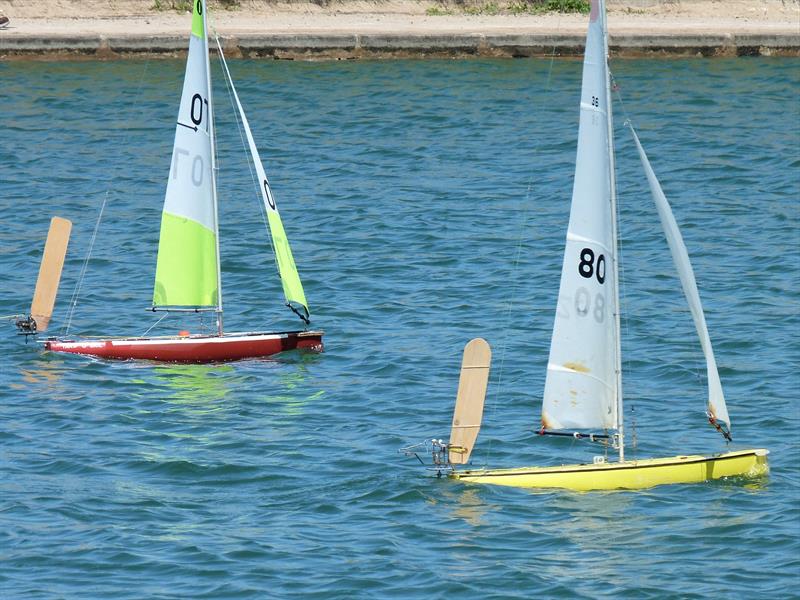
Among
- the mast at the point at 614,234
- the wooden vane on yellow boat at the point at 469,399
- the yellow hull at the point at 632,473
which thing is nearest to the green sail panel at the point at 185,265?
the wooden vane on yellow boat at the point at 469,399

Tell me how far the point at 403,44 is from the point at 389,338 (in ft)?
78.5

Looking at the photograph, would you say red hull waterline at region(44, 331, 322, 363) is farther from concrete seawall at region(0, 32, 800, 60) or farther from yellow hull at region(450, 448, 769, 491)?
concrete seawall at region(0, 32, 800, 60)

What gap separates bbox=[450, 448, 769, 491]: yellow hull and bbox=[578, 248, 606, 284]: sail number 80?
2.30 metres

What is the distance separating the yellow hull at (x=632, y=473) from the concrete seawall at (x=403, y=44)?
30.5 m

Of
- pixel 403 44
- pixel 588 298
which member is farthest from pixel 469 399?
pixel 403 44

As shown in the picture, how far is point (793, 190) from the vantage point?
37.8 metres

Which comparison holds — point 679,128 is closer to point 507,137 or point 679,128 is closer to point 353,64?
point 507,137

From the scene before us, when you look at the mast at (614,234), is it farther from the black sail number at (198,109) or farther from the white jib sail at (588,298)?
the black sail number at (198,109)

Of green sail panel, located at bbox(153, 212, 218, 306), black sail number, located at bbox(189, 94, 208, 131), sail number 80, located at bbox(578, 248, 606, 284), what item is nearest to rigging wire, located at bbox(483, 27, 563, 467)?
sail number 80, located at bbox(578, 248, 606, 284)

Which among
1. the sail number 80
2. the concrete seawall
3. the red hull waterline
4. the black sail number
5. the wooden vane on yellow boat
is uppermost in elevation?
the concrete seawall

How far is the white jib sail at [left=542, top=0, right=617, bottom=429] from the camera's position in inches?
772

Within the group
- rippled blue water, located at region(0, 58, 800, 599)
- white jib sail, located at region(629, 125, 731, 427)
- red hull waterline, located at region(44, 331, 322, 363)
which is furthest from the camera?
red hull waterline, located at region(44, 331, 322, 363)

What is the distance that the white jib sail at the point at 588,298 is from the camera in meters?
19.6

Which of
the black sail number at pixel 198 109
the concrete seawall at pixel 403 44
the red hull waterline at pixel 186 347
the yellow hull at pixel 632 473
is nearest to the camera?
the yellow hull at pixel 632 473
